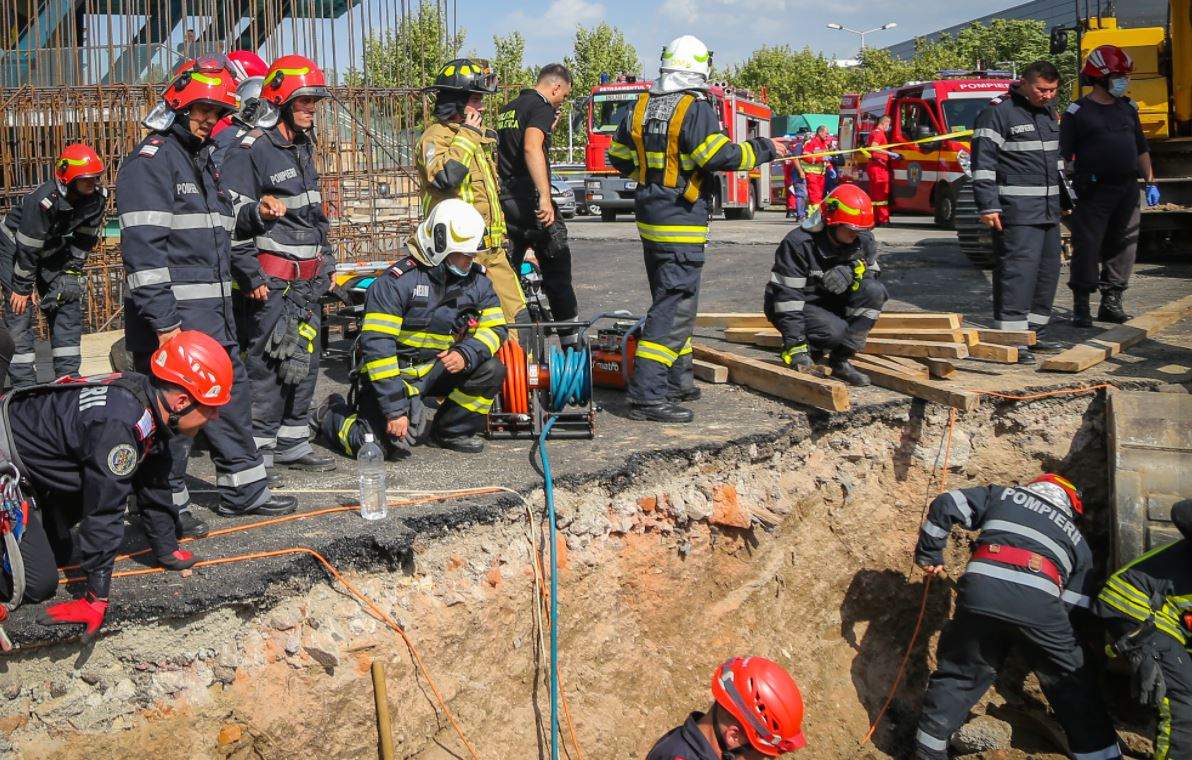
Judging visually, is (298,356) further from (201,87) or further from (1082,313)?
(1082,313)

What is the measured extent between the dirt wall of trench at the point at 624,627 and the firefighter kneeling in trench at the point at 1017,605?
2.89ft

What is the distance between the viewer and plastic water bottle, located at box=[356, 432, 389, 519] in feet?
18.0

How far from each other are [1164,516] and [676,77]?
13.5 feet

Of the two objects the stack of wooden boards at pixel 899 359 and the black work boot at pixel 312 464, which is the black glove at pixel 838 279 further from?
the black work boot at pixel 312 464

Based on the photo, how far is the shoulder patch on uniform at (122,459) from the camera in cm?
426

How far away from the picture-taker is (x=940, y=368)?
7816 millimetres

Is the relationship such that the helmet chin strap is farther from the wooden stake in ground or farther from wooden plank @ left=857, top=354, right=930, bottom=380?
wooden plank @ left=857, top=354, right=930, bottom=380

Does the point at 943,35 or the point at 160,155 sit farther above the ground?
the point at 943,35

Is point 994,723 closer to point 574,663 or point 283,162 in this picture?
point 574,663

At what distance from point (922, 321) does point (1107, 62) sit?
2524mm

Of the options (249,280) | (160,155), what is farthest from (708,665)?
(160,155)

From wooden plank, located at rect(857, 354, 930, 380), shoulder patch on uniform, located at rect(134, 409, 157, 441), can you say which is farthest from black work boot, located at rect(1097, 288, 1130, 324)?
shoulder patch on uniform, located at rect(134, 409, 157, 441)

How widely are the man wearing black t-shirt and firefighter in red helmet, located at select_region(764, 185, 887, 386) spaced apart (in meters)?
1.54

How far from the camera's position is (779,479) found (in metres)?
7.06
